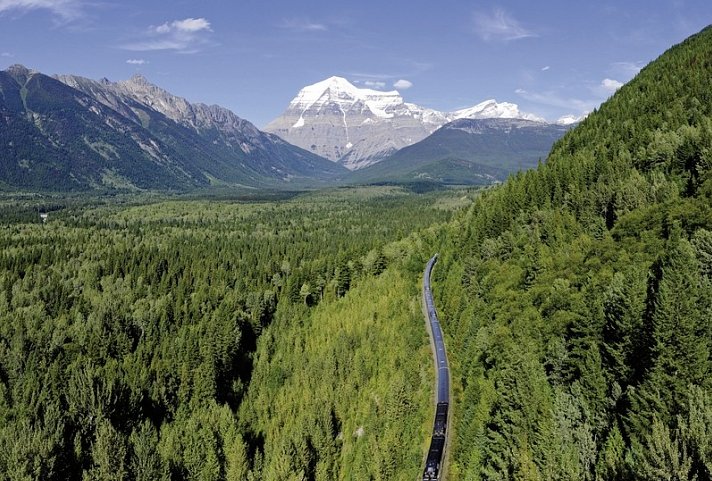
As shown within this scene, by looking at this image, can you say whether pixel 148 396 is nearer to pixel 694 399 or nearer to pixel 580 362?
pixel 580 362

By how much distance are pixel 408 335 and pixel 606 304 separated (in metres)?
44.2

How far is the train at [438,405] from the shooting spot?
5646cm

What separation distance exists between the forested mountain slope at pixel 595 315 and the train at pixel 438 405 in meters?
1.80

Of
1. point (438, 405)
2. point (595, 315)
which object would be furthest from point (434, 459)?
point (595, 315)

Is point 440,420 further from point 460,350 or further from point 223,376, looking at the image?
point 223,376

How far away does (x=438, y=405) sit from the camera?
227 feet

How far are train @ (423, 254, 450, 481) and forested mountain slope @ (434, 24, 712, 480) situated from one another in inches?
71.1

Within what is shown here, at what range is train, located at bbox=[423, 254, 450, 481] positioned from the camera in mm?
56456

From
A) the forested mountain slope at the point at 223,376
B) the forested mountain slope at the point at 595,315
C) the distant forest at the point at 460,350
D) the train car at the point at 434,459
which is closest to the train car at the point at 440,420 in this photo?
the train car at the point at 434,459

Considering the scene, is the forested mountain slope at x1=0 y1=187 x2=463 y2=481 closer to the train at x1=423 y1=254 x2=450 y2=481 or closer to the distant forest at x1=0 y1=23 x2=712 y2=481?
the distant forest at x1=0 y1=23 x2=712 y2=481

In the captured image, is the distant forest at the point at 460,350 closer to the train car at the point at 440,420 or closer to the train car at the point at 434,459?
the train car at the point at 440,420

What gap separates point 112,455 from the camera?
250ft

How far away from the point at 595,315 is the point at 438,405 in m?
22.7

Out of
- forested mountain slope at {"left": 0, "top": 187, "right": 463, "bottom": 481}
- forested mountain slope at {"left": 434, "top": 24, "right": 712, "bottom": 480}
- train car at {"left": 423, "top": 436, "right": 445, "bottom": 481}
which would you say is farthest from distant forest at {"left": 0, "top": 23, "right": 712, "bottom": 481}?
train car at {"left": 423, "top": 436, "right": 445, "bottom": 481}
